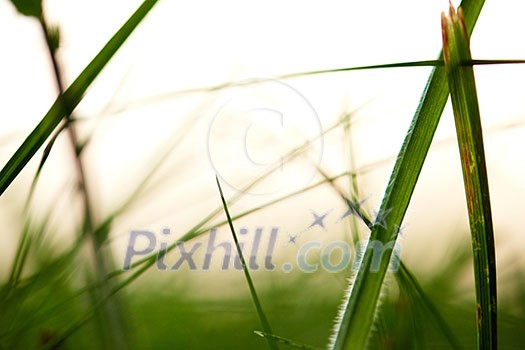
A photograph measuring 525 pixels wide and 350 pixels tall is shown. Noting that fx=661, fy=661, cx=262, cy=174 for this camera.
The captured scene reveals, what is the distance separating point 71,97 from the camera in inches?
9.3

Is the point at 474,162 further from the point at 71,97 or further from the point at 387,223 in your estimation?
the point at 71,97

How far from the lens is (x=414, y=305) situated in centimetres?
35

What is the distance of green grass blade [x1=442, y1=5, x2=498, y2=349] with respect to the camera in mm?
203

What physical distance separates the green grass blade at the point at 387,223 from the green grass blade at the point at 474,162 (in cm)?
1

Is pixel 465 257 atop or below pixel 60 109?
atop

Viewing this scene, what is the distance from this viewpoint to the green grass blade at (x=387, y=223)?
0.69 feet

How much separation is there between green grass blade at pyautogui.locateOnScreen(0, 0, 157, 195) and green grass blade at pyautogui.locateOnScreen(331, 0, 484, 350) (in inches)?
4.1

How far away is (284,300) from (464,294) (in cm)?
14

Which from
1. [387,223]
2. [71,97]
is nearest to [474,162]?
[387,223]

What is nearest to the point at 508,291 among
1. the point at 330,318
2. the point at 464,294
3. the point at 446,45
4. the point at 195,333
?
the point at 464,294

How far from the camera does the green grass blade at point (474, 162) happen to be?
0.20 m

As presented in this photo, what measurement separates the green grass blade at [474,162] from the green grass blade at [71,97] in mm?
106

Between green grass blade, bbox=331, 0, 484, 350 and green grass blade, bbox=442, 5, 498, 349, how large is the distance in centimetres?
1

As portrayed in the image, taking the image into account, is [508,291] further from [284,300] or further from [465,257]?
[284,300]
